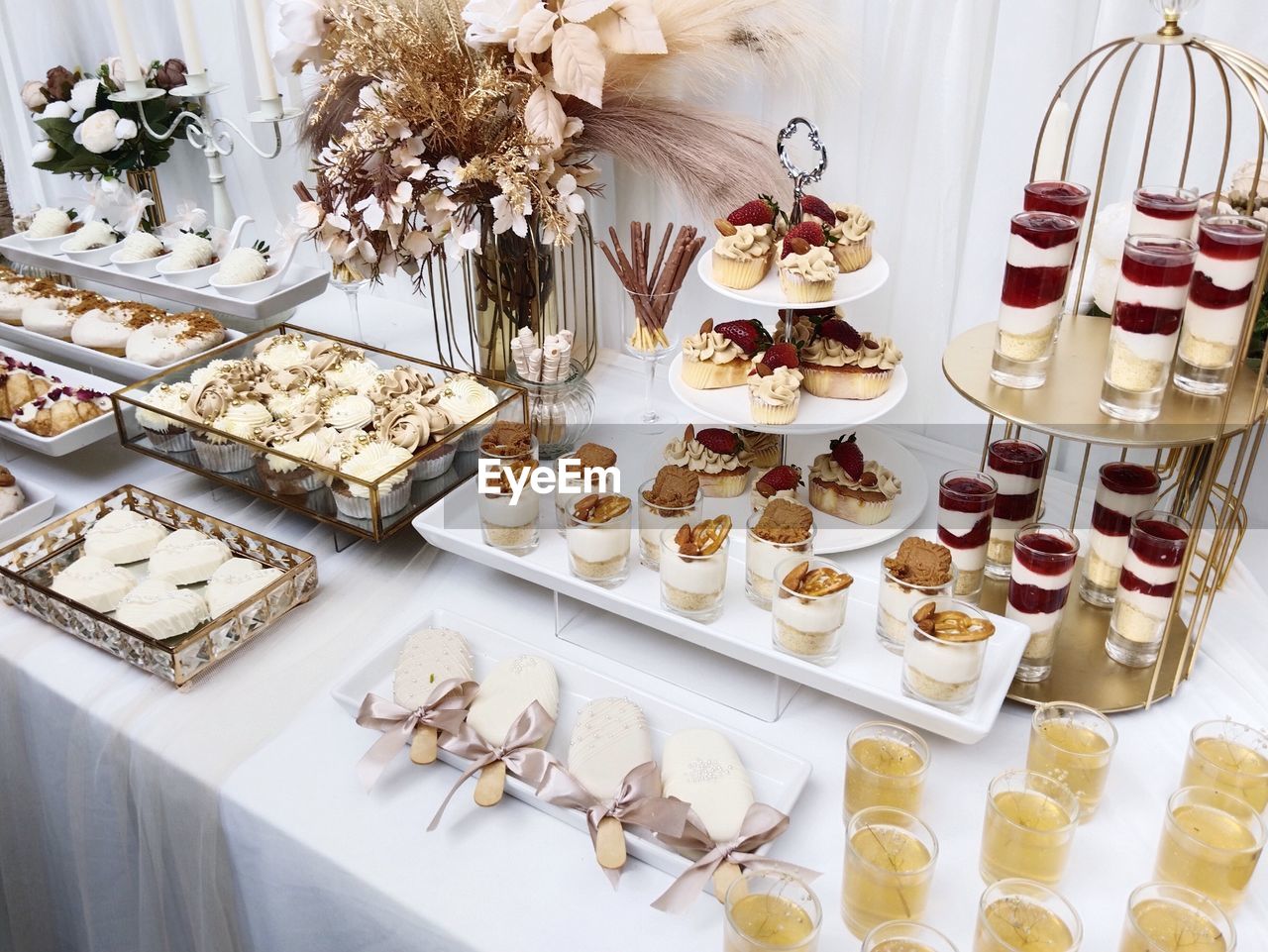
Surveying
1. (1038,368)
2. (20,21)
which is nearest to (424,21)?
(1038,368)

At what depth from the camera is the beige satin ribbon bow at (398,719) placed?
993mm

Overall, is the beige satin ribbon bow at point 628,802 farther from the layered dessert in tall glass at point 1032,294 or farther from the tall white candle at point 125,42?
the tall white candle at point 125,42

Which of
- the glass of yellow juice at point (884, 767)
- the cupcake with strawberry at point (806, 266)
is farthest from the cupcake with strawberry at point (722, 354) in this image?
the glass of yellow juice at point (884, 767)

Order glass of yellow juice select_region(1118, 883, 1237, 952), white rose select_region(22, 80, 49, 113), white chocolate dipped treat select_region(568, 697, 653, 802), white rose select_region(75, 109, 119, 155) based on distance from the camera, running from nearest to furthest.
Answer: glass of yellow juice select_region(1118, 883, 1237, 952)
white chocolate dipped treat select_region(568, 697, 653, 802)
white rose select_region(75, 109, 119, 155)
white rose select_region(22, 80, 49, 113)

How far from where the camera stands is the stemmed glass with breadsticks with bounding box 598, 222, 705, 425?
133 cm

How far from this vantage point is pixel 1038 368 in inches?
39.0

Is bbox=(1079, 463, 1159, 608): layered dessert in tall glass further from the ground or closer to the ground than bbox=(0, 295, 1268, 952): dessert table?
further from the ground

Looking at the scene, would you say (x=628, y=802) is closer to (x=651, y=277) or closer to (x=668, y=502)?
(x=668, y=502)

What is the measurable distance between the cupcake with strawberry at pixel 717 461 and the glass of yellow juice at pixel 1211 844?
0.63 meters

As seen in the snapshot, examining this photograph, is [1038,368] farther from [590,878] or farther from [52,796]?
[52,796]

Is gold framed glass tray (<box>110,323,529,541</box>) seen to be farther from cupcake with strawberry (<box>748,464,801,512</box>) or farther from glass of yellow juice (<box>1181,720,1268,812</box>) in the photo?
glass of yellow juice (<box>1181,720,1268,812</box>)

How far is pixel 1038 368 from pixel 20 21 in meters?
2.35

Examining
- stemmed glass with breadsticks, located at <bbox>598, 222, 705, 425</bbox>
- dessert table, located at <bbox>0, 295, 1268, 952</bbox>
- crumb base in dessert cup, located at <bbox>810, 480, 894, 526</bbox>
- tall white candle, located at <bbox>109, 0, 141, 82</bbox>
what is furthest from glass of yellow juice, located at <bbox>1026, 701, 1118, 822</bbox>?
tall white candle, located at <bbox>109, 0, 141, 82</bbox>

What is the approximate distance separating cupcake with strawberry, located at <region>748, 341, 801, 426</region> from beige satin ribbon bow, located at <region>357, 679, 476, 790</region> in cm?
45
